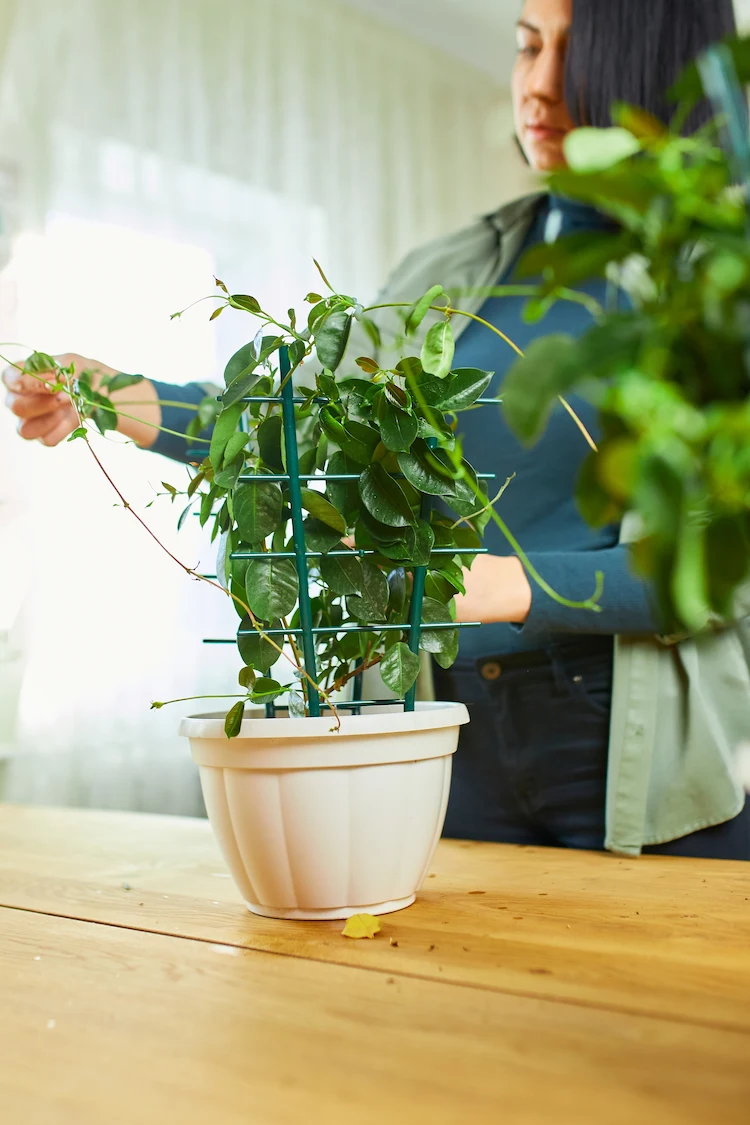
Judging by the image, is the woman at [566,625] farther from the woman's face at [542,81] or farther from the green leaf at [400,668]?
the green leaf at [400,668]

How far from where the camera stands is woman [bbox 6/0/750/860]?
877 millimetres

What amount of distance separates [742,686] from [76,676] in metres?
1.85

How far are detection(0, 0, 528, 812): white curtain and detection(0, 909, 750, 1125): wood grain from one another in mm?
1746

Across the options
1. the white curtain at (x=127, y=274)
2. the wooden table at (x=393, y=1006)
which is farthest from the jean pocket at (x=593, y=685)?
the white curtain at (x=127, y=274)

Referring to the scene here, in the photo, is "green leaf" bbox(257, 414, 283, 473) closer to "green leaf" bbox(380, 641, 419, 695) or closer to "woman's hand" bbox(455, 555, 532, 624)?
"green leaf" bbox(380, 641, 419, 695)

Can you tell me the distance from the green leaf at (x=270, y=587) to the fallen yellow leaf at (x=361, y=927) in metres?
0.18

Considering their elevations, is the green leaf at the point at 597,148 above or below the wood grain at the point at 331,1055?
above

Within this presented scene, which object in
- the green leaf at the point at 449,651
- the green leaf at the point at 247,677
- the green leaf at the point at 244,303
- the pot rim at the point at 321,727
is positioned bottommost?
the pot rim at the point at 321,727

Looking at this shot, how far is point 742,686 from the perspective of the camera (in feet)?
3.10

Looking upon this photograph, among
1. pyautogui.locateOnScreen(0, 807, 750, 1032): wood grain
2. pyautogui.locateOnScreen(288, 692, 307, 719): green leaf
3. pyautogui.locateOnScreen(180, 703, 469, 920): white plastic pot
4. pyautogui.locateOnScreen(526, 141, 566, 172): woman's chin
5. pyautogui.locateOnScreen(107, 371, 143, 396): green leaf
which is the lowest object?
pyautogui.locateOnScreen(0, 807, 750, 1032): wood grain

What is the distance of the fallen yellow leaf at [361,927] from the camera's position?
1.76 ft

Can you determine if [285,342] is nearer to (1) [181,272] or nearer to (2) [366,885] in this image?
(2) [366,885]

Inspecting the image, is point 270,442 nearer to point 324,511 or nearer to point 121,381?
point 324,511

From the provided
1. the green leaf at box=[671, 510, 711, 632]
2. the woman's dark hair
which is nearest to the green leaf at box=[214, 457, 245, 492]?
the green leaf at box=[671, 510, 711, 632]
